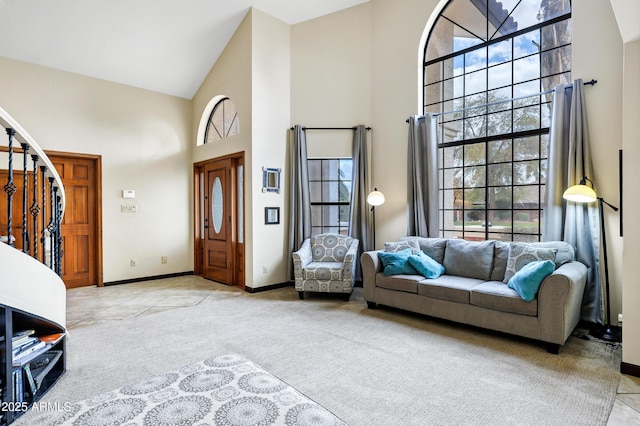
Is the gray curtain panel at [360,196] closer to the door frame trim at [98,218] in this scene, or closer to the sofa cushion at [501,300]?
the sofa cushion at [501,300]

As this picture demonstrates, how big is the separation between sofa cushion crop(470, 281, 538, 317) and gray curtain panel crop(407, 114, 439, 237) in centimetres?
137

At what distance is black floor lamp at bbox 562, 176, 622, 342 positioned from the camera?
312 centimetres

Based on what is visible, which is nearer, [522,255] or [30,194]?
[522,255]

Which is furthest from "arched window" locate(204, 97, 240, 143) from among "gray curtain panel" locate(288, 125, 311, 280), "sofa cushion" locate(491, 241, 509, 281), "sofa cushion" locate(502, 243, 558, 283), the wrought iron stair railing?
"sofa cushion" locate(502, 243, 558, 283)

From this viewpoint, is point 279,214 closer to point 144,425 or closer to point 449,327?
point 449,327

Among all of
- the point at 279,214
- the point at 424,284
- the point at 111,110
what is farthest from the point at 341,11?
the point at 424,284

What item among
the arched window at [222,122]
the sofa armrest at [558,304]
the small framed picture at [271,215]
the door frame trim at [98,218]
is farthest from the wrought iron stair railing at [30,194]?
the sofa armrest at [558,304]

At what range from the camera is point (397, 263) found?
398 cm

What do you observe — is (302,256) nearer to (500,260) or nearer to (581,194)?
(500,260)

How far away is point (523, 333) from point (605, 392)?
0.77 m

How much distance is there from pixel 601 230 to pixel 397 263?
6.54ft

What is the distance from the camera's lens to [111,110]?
5473 mm

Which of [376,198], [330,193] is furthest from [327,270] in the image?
[330,193]

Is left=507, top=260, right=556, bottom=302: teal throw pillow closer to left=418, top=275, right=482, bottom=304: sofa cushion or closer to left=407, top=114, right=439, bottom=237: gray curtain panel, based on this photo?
left=418, top=275, right=482, bottom=304: sofa cushion
